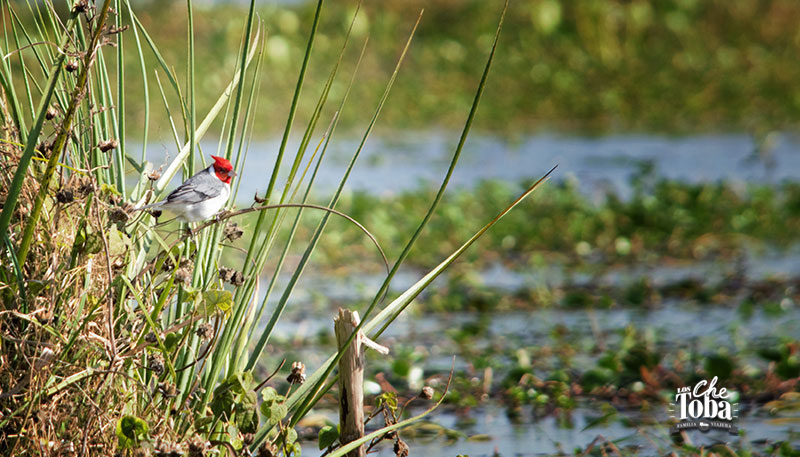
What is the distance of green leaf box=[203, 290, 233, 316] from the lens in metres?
1.47

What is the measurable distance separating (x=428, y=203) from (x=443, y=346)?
2355mm

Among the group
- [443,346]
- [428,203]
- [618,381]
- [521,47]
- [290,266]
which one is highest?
[521,47]

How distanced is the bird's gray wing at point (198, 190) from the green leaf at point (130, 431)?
0.34 m

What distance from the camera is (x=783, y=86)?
30.8 feet

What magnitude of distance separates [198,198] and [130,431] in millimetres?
378

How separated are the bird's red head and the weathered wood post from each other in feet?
1.11

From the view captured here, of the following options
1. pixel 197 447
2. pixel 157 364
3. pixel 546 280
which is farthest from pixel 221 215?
pixel 546 280

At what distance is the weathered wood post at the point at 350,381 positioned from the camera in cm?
170

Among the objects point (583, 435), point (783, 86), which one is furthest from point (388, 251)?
point (783, 86)

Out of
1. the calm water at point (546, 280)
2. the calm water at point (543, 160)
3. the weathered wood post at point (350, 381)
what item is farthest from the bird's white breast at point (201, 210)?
the calm water at point (543, 160)

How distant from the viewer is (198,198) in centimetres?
145

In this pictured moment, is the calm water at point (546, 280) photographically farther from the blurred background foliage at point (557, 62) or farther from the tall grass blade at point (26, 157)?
the tall grass blade at point (26, 157)

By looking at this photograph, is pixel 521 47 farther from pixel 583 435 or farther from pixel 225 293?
pixel 225 293

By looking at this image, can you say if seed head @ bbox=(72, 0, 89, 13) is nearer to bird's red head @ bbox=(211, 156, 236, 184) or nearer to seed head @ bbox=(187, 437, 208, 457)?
bird's red head @ bbox=(211, 156, 236, 184)
